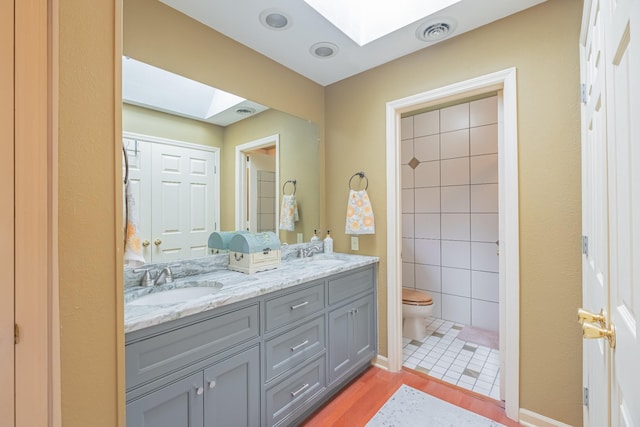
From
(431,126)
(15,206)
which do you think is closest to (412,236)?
(431,126)

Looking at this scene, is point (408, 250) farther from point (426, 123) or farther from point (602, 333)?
point (602, 333)

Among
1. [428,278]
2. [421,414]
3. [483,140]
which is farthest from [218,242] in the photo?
[483,140]

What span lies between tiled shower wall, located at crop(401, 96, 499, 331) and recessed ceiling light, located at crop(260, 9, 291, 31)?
77.9 inches

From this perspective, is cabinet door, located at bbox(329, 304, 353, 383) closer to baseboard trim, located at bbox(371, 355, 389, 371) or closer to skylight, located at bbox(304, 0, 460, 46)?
baseboard trim, located at bbox(371, 355, 389, 371)

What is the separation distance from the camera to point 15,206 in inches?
25.9

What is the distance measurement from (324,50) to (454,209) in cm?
204

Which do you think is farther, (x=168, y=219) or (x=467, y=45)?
(x=467, y=45)

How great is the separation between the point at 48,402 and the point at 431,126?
3.38m

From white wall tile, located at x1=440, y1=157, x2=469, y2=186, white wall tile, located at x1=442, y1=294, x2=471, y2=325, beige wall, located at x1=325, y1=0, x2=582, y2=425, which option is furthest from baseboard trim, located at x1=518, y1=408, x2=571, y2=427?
white wall tile, located at x1=440, y1=157, x2=469, y2=186

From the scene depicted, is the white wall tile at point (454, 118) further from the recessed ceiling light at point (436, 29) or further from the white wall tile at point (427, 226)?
the recessed ceiling light at point (436, 29)

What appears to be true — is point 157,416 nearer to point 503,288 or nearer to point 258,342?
point 258,342

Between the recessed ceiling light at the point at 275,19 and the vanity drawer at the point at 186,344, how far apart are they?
160 centimetres

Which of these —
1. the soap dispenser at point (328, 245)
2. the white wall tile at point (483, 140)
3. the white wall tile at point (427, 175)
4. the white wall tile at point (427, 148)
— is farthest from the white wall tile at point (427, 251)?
the soap dispenser at point (328, 245)

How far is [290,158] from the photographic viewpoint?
2312mm
